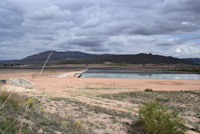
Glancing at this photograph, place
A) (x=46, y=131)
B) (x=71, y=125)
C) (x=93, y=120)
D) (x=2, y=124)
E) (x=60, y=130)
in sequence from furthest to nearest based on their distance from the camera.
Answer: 1. (x=93, y=120)
2. (x=71, y=125)
3. (x=60, y=130)
4. (x=46, y=131)
5. (x=2, y=124)

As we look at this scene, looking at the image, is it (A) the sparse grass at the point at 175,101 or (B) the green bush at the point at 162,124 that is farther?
(A) the sparse grass at the point at 175,101

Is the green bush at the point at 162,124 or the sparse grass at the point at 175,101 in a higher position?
the green bush at the point at 162,124

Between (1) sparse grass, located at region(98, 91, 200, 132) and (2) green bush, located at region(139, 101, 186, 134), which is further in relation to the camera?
(1) sparse grass, located at region(98, 91, 200, 132)

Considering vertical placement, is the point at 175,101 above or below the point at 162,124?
below

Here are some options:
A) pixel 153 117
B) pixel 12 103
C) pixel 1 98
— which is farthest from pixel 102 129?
pixel 1 98

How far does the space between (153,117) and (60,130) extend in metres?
3.10

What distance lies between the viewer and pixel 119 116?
7746 mm

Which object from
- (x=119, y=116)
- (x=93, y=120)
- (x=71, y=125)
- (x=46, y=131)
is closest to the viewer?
(x=46, y=131)

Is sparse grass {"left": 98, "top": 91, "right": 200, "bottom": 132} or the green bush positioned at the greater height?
the green bush

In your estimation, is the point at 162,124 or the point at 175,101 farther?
the point at 175,101

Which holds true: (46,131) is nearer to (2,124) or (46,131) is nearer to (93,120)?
(2,124)

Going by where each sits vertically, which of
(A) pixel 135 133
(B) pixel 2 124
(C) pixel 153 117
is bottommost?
(A) pixel 135 133

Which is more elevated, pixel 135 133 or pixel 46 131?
pixel 46 131

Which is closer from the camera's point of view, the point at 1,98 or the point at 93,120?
the point at 1,98
